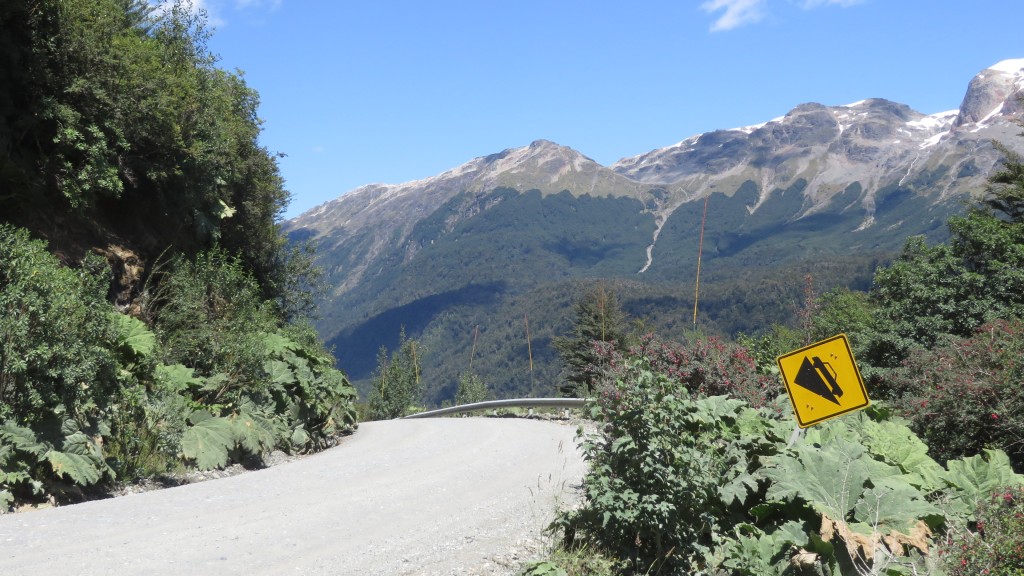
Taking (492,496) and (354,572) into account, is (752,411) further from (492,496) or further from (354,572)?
(354,572)

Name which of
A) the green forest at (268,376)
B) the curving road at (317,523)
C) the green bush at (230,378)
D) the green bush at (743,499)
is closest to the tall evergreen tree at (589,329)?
the green forest at (268,376)

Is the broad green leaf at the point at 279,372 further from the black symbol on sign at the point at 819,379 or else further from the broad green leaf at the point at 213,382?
the black symbol on sign at the point at 819,379

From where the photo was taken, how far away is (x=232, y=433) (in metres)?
11.0

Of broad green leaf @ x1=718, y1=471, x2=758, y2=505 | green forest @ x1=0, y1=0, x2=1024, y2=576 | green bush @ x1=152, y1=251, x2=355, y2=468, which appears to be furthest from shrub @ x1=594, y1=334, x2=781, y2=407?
green bush @ x1=152, y1=251, x2=355, y2=468

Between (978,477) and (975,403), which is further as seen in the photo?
(975,403)

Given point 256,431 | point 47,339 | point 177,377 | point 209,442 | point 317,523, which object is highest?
point 47,339

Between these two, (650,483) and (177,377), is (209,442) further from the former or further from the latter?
(650,483)

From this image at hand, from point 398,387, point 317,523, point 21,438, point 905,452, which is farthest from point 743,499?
point 398,387

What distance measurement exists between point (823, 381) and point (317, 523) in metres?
4.61

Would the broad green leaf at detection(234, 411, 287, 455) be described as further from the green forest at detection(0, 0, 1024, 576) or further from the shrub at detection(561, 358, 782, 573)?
the shrub at detection(561, 358, 782, 573)

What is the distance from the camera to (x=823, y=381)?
6.06m

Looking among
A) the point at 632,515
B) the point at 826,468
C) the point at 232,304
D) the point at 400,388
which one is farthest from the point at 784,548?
→ the point at 400,388

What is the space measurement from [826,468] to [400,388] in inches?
1600

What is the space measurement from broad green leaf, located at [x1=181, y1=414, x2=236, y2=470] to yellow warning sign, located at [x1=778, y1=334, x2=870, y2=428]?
760 cm
